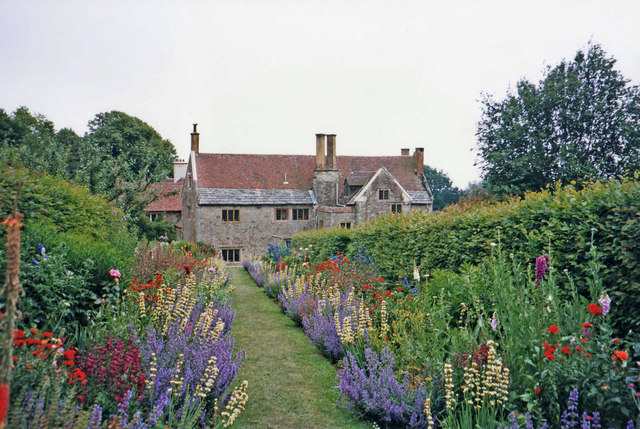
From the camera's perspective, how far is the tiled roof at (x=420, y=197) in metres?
36.2

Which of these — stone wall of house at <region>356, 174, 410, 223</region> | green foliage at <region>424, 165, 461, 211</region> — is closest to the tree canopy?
stone wall of house at <region>356, 174, 410, 223</region>

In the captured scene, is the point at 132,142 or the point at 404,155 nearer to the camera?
the point at 404,155

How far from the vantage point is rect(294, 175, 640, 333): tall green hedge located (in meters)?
4.55

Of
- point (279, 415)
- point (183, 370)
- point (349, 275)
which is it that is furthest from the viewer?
point (349, 275)

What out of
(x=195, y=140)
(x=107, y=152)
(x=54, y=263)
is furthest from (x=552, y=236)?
(x=195, y=140)

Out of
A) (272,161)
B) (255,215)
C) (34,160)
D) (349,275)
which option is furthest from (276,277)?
(272,161)

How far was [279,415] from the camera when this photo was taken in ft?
16.6

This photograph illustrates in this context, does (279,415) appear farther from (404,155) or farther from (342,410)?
(404,155)

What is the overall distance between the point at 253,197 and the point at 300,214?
3885 millimetres

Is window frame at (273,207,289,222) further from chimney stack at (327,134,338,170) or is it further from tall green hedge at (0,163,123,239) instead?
tall green hedge at (0,163,123,239)

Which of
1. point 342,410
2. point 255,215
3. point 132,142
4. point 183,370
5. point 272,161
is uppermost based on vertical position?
point 132,142

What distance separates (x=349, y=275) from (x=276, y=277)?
492 centimetres

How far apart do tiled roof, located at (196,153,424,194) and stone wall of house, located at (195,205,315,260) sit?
2.08m

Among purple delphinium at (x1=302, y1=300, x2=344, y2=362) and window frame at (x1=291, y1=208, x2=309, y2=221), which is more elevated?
window frame at (x1=291, y1=208, x2=309, y2=221)
